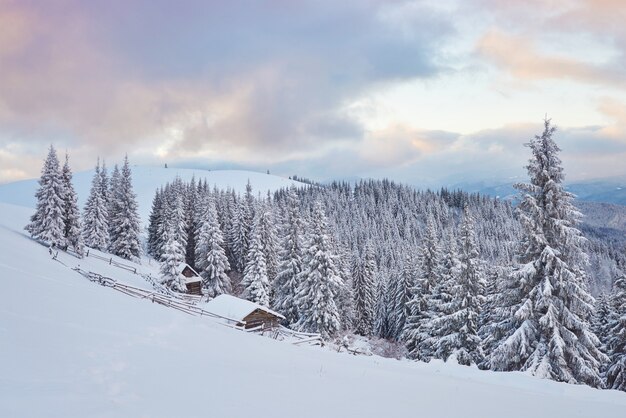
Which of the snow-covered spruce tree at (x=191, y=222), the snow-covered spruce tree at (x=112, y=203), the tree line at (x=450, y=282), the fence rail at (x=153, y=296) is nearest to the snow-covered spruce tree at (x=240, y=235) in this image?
the tree line at (x=450, y=282)

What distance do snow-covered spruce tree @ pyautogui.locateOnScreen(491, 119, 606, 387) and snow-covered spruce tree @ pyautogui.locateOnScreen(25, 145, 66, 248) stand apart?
4087 cm

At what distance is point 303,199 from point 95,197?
5218 inches

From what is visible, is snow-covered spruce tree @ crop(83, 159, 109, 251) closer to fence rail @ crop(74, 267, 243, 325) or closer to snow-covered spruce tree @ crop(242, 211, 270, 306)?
snow-covered spruce tree @ crop(242, 211, 270, 306)

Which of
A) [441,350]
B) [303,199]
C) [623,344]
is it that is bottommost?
[441,350]

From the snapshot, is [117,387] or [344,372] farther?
[344,372]

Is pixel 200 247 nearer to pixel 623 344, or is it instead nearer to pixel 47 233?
pixel 47 233

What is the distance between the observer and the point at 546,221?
18.9m

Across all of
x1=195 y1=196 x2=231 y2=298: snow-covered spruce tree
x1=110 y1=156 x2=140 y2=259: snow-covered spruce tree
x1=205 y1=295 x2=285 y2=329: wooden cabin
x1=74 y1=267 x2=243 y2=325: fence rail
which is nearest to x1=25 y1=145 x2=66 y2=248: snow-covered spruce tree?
x1=74 y1=267 x2=243 y2=325: fence rail

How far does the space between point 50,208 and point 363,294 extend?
1776 inches

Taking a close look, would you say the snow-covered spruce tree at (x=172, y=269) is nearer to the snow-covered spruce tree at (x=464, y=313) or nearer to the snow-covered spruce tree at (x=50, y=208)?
the snow-covered spruce tree at (x=50, y=208)

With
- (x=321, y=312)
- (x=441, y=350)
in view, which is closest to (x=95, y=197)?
(x=321, y=312)

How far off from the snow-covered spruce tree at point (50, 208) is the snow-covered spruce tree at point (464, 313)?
1475 inches

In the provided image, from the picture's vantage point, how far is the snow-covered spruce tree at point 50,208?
38812 millimetres

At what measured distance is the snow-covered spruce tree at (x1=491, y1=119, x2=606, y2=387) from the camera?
17516mm
